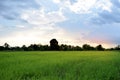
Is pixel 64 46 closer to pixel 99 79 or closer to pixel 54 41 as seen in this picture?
pixel 54 41

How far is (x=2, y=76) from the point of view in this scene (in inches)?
330

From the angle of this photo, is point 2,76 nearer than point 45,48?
Yes

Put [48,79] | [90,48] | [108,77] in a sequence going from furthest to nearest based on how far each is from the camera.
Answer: [90,48] < [108,77] < [48,79]

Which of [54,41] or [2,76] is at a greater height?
[54,41]

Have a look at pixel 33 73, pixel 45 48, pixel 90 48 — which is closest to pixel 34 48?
pixel 45 48

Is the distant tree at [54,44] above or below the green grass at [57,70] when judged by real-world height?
above

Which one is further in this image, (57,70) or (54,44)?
(54,44)

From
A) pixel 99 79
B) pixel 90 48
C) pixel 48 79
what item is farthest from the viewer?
pixel 90 48

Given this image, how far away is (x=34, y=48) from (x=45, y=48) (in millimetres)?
2859

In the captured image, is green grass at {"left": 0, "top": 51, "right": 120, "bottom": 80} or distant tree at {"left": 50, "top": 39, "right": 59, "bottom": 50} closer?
green grass at {"left": 0, "top": 51, "right": 120, "bottom": 80}

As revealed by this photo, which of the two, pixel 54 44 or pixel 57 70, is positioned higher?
pixel 54 44

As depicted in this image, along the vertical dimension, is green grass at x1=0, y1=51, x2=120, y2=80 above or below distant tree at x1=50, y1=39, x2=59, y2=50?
below

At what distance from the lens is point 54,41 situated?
70.8m

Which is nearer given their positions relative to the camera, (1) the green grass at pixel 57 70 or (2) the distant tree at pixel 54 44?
(1) the green grass at pixel 57 70
